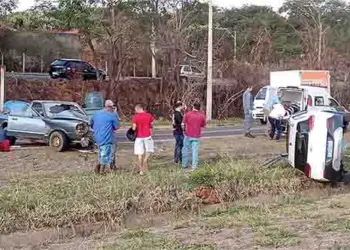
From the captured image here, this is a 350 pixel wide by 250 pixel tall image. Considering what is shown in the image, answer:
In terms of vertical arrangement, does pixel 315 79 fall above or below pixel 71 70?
below

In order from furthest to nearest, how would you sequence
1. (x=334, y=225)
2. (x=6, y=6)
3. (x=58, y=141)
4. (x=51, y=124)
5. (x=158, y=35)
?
(x=6, y=6) < (x=158, y=35) < (x=51, y=124) < (x=58, y=141) < (x=334, y=225)

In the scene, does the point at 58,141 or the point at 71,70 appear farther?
the point at 71,70

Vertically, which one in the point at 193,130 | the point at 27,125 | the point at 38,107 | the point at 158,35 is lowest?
the point at 27,125

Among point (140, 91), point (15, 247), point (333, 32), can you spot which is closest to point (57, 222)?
point (15, 247)

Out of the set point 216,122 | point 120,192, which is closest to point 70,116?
point 120,192

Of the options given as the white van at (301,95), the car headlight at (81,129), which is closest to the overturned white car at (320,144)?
the car headlight at (81,129)

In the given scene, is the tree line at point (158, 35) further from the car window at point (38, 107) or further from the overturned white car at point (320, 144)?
the overturned white car at point (320, 144)

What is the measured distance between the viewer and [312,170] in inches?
546

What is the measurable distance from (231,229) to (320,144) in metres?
4.55

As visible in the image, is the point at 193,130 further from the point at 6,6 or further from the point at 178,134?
the point at 6,6

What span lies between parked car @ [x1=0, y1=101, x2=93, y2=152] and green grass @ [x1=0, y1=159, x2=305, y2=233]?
4.66 m

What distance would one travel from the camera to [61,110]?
20.4 meters

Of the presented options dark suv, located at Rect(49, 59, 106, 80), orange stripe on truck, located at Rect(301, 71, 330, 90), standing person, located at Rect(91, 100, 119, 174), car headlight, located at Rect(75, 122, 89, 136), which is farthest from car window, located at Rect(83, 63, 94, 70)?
standing person, located at Rect(91, 100, 119, 174)

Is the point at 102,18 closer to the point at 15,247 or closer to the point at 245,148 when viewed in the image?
the point at 245,148
